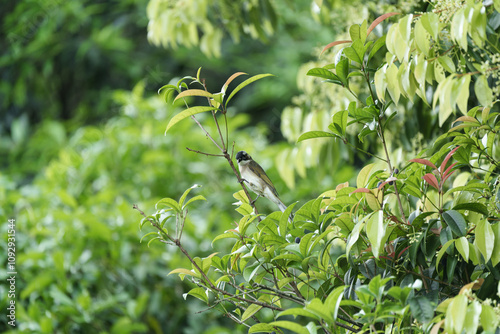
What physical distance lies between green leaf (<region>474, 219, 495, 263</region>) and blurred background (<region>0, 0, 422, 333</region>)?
1.03m

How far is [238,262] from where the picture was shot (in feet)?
4.55

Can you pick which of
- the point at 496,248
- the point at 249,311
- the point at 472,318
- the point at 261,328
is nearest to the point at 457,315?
the point at 472,318

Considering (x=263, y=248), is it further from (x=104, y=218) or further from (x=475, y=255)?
(x=104, y=218)

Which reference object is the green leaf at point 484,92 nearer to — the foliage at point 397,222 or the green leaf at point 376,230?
the foliage at point 397,222

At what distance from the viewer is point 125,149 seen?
374cm

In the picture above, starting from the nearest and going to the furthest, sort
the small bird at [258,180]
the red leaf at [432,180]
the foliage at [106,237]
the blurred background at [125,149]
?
the red leaf at [432,180] → the small bird at [258,180] → the blurred background at [125,149] → the foliage at [106,237]

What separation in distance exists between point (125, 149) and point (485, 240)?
118 inches

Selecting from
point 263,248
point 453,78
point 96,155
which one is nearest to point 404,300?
point 263,248

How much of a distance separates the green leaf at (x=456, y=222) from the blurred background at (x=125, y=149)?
3.19 feet

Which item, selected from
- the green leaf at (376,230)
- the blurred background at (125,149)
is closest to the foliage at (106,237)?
the blurred background at (125,149)

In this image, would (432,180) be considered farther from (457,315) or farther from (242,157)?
(242,157)

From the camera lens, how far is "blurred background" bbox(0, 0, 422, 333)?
104 inches

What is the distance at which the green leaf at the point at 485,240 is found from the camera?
3.51 feet

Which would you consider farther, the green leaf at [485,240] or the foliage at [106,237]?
the foliage at [106,237]
